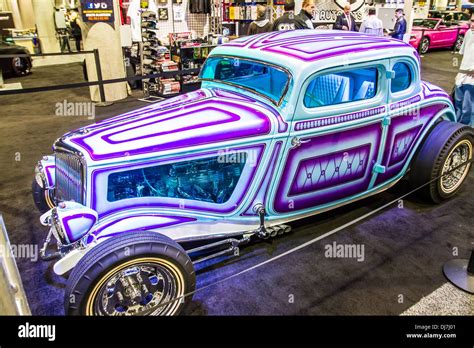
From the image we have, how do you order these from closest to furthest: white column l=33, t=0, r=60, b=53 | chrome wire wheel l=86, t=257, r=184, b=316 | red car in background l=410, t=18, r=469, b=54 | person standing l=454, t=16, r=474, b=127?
chrome wire wheel l=86, t=257, r=184, b=316, person standing l=454, t=16, r=474, b=127, white column l=33, t=0, r=60, b=53, red car in background l=410, t=18, r=469, b=54

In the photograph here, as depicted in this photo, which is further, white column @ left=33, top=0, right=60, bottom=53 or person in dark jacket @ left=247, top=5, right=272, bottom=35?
white column @ left=33, top=0, right=60, bottom=53

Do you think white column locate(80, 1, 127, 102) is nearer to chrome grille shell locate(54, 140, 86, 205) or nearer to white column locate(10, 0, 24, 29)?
chrome grille shell locate(54, 140, 86, 205)

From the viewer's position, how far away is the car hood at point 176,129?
2592mm

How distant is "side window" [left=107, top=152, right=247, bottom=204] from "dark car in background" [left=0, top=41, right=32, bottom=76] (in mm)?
10343

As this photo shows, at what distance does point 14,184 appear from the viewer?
4676mm

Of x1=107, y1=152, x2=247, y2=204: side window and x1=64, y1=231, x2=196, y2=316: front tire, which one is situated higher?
x1=107, y1=152, x2=247, y2=204: side window

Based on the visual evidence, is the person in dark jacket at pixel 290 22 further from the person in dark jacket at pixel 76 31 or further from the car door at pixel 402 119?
the person in dark jacket at pixel 76 31

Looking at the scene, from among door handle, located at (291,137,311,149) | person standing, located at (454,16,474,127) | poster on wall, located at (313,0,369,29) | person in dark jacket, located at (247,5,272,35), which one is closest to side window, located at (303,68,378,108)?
door handle, located at (291,137,311,149)

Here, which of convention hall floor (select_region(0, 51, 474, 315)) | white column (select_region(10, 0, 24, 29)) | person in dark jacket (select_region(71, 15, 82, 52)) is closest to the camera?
convention hall floor (select_region(0, 51, 474, 315))

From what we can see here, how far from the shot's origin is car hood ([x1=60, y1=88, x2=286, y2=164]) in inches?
102

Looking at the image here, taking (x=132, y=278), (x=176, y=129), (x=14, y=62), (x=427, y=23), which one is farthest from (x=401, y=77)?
(x=427, y=23)

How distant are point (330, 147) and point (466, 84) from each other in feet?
12.4

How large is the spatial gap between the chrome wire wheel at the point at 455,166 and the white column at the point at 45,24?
14.4 meters
